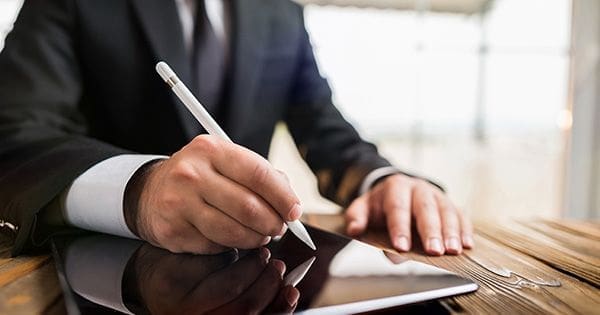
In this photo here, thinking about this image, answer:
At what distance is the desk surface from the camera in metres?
0.29

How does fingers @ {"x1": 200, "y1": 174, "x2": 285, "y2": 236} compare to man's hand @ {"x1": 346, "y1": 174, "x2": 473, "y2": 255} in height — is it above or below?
above

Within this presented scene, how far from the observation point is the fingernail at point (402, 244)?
1.51 ft

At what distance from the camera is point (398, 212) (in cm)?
53

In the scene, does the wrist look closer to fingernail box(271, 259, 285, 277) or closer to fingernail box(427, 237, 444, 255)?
fingernail box(271, 259, 285, 277)

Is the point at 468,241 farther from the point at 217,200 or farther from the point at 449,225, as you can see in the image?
the point at 217,200

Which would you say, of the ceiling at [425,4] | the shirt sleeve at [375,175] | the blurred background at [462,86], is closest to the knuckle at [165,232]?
the shirt sleeve at [375,175]

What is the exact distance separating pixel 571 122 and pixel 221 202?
1895 mm

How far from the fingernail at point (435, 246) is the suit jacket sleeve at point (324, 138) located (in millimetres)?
225

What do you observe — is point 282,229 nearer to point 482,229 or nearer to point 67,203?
point 67,203

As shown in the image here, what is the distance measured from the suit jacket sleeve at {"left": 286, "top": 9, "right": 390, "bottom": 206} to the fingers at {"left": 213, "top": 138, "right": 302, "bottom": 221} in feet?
1.11

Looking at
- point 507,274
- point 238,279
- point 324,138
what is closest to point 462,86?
point 324,138

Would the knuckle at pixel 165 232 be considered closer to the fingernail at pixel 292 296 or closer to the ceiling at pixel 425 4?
the fingernail at pixel 292 296

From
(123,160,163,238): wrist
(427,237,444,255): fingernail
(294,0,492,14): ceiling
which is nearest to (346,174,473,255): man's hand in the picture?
(427,237,444,255): fingernail

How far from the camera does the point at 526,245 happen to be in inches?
19.5
